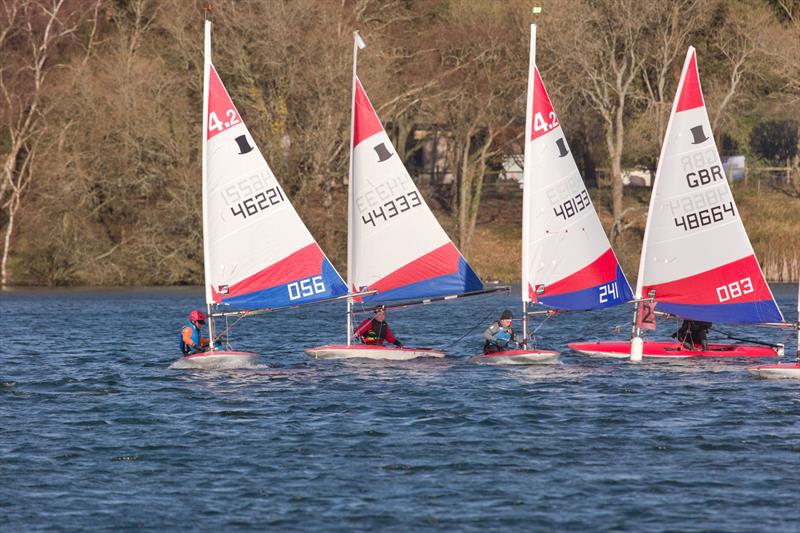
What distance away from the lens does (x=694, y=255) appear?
30.7 metres

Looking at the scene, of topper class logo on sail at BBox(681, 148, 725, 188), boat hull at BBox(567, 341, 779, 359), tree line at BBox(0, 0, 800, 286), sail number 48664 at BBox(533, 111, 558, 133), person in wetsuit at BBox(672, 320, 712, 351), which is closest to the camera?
topper class logo on sail at BBox(681, 148, 725, 188)

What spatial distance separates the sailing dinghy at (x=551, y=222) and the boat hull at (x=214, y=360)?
200 inches

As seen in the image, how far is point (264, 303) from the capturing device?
3039 cm

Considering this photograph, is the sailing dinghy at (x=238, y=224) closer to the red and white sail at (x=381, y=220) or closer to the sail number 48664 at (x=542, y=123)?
the red and white sail at (x=381, y=220)

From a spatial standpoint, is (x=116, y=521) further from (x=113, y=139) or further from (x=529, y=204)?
(x=113, y=139)

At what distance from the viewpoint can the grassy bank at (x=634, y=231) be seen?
59.6m

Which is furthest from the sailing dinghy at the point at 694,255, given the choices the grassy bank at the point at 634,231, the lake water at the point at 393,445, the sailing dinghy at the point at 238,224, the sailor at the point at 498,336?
the grassy bank at the point at 634,231

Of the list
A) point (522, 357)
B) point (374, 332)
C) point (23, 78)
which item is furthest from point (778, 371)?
point (23, 78)

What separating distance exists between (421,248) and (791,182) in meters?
45.2

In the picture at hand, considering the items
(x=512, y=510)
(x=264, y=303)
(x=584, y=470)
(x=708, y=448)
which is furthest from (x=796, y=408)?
(x=264, y=303)

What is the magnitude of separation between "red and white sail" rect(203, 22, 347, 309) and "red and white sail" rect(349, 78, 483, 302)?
1.56 meters

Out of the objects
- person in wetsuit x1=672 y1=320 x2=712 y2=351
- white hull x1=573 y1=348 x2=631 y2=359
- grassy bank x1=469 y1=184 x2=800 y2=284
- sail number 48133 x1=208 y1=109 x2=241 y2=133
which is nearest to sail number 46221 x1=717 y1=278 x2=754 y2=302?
person in wetsuit x1=672 y1=320 x2=712 y2=351

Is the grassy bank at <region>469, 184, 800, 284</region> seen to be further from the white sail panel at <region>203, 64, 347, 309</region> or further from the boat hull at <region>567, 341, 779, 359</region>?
the white sail panel at <region>203, 64, 347, 309</region>

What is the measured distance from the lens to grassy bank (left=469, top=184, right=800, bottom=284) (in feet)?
196
